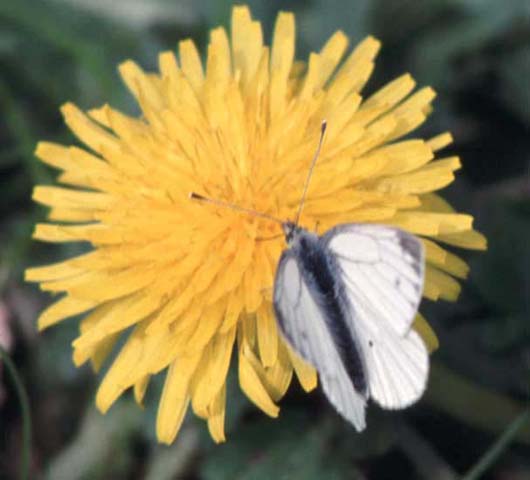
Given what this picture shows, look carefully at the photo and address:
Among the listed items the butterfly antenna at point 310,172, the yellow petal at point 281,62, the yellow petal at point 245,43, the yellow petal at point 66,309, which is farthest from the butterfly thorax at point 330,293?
the yellow petal at point 245,43

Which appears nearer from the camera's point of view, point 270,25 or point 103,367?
point 103,367

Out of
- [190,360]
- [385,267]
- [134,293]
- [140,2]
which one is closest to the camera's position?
[385,267]

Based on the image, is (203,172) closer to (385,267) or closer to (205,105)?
(205,105)

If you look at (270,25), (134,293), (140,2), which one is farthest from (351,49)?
(134,293)

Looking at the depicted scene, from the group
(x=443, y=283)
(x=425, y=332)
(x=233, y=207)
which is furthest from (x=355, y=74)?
(x=425, y=332)

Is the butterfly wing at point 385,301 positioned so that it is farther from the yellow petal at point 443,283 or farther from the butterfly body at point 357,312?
the yellow petal at point 443,283

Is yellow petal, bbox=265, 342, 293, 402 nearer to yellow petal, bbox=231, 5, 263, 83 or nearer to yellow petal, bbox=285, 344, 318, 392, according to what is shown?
yellow petal, bbox=285, 344, 318, 392

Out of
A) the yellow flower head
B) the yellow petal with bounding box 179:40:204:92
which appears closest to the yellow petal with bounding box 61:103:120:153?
the yellow flower head
